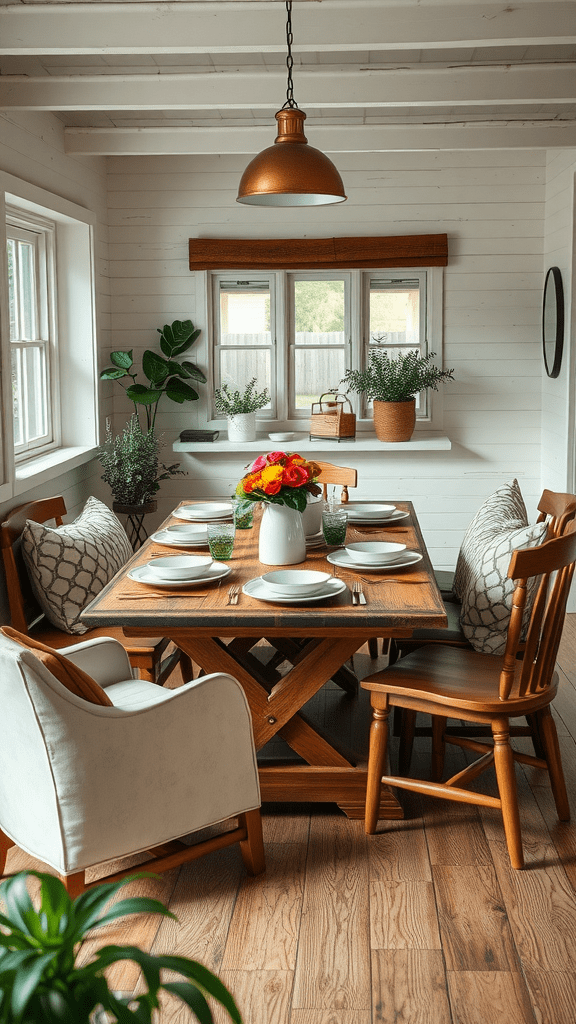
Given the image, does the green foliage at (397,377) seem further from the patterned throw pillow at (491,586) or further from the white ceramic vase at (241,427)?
the patterned throw pillow at (491,586)

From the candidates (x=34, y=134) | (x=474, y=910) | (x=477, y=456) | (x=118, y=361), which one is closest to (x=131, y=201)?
(x=118, y=361)

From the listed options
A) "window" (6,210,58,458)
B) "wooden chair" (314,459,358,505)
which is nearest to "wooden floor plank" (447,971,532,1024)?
"wooden chair" (314,459,358,505)

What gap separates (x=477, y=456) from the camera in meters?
5.83

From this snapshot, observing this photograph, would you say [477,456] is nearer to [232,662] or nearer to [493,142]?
[493,142]

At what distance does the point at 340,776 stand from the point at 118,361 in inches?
129

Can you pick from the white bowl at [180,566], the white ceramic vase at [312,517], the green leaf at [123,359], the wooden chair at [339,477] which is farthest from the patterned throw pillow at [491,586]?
the green leaf at [123,359]

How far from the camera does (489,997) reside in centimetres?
207

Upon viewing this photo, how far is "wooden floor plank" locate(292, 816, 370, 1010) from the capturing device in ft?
6.89

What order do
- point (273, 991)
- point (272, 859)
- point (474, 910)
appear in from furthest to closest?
point (272, 859), point (474, 910), point (273, 991)

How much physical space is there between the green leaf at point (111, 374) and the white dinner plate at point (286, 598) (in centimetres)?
284

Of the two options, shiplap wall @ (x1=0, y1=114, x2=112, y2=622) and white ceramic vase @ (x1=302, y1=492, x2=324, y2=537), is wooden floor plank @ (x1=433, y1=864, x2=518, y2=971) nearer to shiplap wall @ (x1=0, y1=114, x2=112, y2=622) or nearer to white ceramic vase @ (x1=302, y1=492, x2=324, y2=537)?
white ceramic vase @ (x1=302, y1=492, x2=324, y2=537)

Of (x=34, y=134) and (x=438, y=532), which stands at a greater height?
(x=34, y=134)

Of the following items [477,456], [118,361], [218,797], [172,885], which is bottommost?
[172,885]

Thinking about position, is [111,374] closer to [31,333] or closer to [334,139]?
[31,333]
